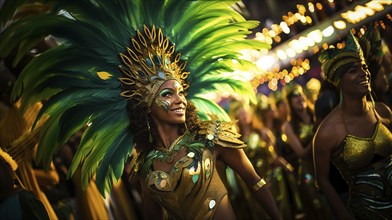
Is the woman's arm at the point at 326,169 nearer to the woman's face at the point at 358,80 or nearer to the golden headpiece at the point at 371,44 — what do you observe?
the woman's face at the point at 358,80

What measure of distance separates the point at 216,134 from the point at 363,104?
1296 millimetres

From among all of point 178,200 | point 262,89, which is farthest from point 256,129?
point 262,89

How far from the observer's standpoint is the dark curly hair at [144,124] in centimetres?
404

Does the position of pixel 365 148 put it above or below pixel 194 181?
below

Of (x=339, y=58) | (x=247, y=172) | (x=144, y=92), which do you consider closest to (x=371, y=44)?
(x=339, y=58)

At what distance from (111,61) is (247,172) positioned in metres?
1.41

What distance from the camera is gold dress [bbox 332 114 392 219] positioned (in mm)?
4090

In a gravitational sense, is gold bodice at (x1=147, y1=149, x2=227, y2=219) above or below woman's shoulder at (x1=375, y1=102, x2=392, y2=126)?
above

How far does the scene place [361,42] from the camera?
431cm

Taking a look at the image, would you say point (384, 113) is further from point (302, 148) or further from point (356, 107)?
point (302, 148)

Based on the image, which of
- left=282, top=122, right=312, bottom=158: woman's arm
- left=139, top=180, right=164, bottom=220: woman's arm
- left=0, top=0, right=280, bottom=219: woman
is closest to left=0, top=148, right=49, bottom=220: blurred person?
left=0, top=0, right=280, bottom=219: woman

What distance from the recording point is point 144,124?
13.3 ft

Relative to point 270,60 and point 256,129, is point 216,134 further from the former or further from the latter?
point 270,60

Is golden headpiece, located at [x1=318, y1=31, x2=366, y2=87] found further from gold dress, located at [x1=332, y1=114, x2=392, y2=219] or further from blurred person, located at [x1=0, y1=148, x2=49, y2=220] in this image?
blurred person, located at [x1=0, y1=148, x2=49, y2=220]
